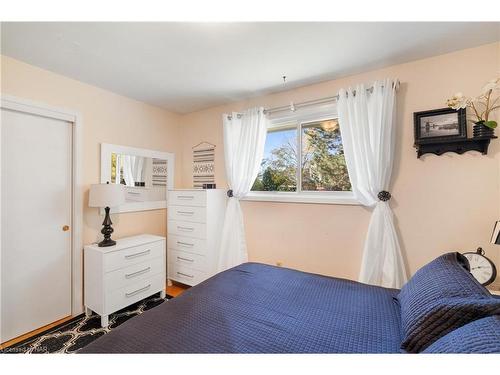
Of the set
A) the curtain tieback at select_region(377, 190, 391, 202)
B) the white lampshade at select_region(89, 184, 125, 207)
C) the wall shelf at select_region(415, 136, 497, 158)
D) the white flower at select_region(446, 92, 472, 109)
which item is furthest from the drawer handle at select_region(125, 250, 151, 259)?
the white flower at select_region(446, 92, 472, 109)

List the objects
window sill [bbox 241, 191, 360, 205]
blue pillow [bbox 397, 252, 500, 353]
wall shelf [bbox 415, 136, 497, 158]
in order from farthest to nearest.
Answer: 1. window sill [bbox 241, 191, 360, 205]
2. wall shelf [bbox 415, 136, 497, 158]
3. blue pillow [bbox 397, 252, 500, 353]

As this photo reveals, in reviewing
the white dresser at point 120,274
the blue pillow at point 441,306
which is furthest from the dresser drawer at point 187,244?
the blue pillow at point 441,306

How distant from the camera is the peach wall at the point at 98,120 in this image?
2025 millimetres

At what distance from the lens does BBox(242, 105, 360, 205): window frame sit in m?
2.38

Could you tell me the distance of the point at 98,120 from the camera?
99.7 inches

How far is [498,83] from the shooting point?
1.55m

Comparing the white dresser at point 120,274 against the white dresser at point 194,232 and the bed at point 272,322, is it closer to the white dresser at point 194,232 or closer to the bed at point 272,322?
the white dresser at point 194,232

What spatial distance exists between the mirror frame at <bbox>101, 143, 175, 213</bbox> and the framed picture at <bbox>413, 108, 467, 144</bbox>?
292 centimetres

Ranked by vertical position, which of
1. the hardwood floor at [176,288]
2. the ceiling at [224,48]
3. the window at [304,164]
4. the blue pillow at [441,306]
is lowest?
the hardwood floor at [176,288]

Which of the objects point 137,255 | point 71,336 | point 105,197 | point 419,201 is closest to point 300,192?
point 419,201

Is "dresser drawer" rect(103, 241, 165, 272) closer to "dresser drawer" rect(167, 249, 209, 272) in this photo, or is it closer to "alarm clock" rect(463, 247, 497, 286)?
"dresser drawer" rect(167, 249, 209, 272)

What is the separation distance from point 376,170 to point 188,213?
7.15ft

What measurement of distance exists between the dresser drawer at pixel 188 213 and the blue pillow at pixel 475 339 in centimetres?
236
